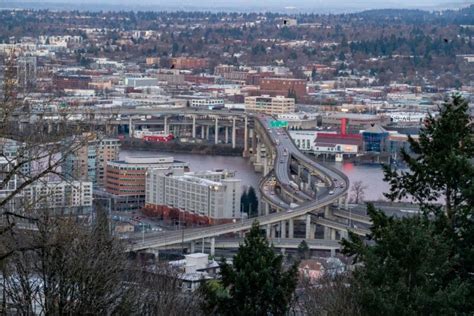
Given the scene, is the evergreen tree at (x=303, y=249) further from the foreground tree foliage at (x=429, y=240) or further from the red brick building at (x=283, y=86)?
the red brick building at (x=283, y=86)

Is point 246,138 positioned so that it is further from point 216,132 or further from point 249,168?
point 249,168

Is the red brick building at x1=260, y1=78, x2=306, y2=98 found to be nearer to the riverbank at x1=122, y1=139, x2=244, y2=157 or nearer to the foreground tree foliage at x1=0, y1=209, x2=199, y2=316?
the riverbank at x1=122, y1=139, x2=244, y2=157

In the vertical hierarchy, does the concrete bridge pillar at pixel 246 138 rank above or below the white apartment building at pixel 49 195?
below

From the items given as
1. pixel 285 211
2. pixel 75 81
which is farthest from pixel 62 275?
pixel 75 81

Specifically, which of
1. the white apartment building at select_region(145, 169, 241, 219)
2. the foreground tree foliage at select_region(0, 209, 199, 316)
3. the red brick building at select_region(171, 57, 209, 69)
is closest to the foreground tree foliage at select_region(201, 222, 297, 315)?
the foreground tree foliage at select_region(0, 209, 199, 316)

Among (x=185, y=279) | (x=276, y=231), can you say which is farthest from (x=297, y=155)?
(x=185, y=279)

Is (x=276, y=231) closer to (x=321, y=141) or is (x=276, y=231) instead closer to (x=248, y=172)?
(x=248, y=172)

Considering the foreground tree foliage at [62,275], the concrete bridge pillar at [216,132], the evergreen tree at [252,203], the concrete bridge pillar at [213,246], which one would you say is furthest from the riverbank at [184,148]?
the foreground tree foliage at [62,275]
